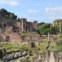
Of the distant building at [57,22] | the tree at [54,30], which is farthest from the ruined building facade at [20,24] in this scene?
the distant building at [57,22]

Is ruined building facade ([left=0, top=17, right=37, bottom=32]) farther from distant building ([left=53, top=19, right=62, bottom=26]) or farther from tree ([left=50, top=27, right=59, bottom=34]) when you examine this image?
distant building ([left=53, top=19, right=62, bottom=26])

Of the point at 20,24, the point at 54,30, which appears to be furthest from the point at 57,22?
the point at 54,30

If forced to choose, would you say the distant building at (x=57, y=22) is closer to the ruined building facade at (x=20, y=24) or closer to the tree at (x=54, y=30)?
the ruined building facade at (x=20, y=24)

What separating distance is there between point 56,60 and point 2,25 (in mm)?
33215

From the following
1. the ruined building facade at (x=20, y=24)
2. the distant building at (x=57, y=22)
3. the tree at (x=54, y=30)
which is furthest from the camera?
the distant building at (x=57, y=22)

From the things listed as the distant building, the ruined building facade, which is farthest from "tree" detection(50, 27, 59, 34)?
the distant building

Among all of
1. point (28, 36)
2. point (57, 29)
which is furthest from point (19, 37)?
point (57, 29)

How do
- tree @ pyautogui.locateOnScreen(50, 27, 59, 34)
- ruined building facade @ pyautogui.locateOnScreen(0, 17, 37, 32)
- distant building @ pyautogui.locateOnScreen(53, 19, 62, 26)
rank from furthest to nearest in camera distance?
distant building @ pyautogui.locateOnScreen(53, 19, 62, 26)
ruined building facade @ pyautogui.locateOnScreen(0, 17, 37, 32)
tree @ pyautogui.locateOnScreen(50, 27, 59, 34)

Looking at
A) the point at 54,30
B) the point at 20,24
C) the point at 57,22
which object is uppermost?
the point at 57,22

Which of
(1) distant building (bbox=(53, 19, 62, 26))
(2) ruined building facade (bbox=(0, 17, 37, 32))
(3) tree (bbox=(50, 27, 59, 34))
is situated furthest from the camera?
(1) distant building (bbox=(53, 19, 62, 26))

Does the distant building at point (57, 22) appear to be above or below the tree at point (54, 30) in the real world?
above

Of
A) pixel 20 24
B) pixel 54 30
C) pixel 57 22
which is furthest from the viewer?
pixel 57 22

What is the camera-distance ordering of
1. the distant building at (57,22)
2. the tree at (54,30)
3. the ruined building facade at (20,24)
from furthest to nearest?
1. the distant building at (57,22)
2. the ruined building facade at (20,24)
3. the tree at (54,30)

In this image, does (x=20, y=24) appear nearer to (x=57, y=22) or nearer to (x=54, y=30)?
(x=54, y=30)
